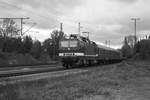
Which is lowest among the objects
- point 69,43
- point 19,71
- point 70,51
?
point 19,71

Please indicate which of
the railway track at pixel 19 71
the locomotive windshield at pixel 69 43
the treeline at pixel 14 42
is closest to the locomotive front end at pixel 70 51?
the locomotive windshield at pixel 69 43

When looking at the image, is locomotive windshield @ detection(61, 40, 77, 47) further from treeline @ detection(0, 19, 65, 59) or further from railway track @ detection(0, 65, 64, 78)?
treeline @ detection(0, 19, 65, 59)

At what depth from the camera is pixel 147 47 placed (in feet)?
185

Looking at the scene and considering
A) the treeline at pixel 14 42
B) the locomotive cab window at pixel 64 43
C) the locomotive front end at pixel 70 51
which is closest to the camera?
the locomotive front end at pixel 70 51

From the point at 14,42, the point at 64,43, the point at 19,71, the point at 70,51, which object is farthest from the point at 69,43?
the point at 14,42

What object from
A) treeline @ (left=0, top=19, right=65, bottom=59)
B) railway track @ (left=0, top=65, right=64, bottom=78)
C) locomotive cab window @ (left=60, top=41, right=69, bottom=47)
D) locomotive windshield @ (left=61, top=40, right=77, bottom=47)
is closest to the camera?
railway track @ (left=0, top=65, right=64, bottom=78)

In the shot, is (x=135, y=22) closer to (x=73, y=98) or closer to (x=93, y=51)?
(x=93, y=51)

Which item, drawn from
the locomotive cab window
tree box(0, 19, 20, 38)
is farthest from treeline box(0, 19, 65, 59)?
the locomotive cab window

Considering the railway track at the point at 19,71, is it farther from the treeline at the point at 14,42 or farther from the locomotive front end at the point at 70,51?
the treeline at the point at 14,42

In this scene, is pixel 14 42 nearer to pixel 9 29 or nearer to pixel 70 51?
pixel 9 29

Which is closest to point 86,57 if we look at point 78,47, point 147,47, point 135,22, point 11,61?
point 78,47

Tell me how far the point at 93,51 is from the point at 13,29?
117ft

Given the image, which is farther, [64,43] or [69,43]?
[64,43]

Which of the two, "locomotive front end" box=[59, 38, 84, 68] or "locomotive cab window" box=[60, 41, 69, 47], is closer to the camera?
"locomotive front end" box=[59, 38, 84, 68]
